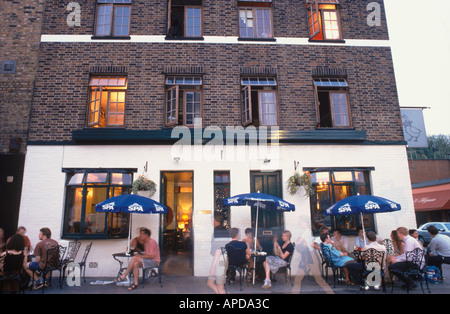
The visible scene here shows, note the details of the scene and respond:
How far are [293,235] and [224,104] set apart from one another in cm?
503

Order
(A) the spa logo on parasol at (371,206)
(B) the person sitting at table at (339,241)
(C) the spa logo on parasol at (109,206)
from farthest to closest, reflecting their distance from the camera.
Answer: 1. (B) the person sitting at table at (339,241)
2. (A) the spa logo on parasol at (371,206)
3. (C) the spa logo on parasol at (109,206)

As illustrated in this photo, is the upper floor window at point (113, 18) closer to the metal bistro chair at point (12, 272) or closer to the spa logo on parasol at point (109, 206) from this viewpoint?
the spa logo on parasol at point (109, 206)

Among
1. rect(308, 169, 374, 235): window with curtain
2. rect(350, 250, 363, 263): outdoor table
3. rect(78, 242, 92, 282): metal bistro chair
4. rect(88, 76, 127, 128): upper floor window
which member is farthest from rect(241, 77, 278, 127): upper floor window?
rect(78, 242, 92, 282): metal bistro chair

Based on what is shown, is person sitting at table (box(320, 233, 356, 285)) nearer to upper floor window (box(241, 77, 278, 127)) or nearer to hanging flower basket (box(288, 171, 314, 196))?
hanging flower basket (box(288, 171, 314, 196))

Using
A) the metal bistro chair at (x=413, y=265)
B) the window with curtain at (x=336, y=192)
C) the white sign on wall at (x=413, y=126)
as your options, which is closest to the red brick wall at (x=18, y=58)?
the window with curtain at (x=336, y=192)

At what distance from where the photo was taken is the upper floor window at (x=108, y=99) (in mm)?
9711

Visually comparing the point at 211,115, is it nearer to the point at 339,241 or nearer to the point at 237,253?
the point at 237,253

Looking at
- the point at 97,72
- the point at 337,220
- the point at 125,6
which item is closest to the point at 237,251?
the point at 337,220

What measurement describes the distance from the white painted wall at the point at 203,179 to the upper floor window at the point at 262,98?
3.99 ft

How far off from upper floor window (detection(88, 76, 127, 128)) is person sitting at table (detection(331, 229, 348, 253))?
7972 millimetres

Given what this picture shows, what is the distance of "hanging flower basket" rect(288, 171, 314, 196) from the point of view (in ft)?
29.8

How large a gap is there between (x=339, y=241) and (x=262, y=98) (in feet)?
17.9

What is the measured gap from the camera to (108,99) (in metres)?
9.94
